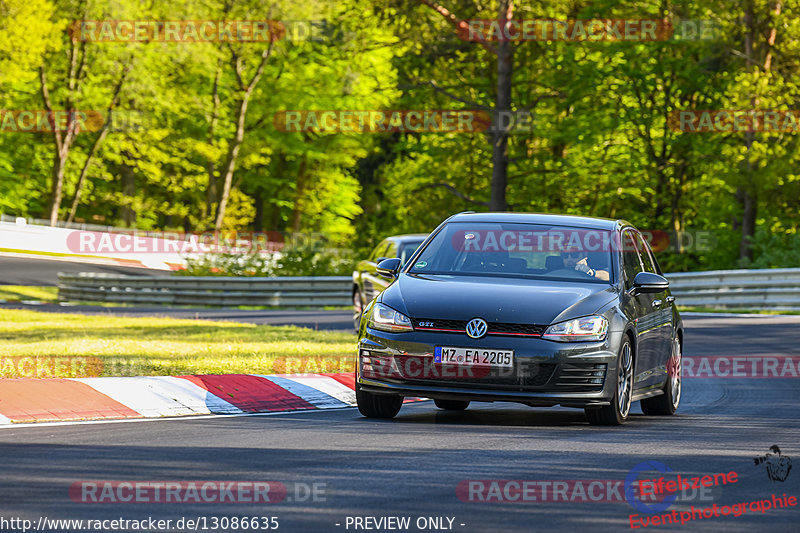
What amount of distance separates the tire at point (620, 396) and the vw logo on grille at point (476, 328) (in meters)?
1.11

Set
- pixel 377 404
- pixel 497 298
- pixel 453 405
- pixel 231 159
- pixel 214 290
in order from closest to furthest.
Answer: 1. pixel 497 298
2. pixel 377 404
3. pixel 453 405
4. pixel 214 290
5. pixel 231 159

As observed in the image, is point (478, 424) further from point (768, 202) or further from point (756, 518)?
point (768, 202)

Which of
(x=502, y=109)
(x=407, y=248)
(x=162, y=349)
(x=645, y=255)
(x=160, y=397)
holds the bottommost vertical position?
(x=162, y=349)

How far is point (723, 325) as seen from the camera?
929 inches

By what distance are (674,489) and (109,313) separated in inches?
912

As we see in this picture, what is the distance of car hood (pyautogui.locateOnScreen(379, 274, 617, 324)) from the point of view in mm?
9492

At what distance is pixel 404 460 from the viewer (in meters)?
7.77

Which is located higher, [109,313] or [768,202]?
[768,202]

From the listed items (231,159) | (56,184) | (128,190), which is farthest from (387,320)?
→ (128,190)

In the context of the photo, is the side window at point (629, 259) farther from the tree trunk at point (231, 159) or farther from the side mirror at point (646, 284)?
the tree trunk at point (231, 159)

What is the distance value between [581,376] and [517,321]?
62 centimetres

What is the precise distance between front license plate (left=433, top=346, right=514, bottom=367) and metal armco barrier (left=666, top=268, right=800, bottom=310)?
18644 mm

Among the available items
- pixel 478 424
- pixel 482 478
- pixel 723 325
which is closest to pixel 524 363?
pixel 478 424

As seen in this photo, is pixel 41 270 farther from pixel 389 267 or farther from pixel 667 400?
pixel 667 400
